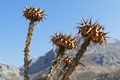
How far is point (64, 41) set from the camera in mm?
16578

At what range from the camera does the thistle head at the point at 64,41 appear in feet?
53.7

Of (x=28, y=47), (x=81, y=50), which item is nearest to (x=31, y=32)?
(x=28, y=47)

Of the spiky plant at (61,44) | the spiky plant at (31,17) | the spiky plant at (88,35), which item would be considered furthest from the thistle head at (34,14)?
the spiky plant at (88,35)

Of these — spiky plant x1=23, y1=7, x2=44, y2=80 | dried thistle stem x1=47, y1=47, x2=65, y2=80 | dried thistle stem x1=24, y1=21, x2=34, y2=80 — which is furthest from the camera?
spiky plant x1=23, y1=7, x2=44, y2=80

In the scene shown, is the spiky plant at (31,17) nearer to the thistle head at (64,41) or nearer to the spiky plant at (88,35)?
the thistle head at (64,41)

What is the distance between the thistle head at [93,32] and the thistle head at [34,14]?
6.14 meters

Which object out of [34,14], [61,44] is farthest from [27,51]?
[61,44]

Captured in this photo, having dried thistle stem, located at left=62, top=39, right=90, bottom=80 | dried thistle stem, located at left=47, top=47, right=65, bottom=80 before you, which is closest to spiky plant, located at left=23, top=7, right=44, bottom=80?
dried thistle stem, located at left=47, top=47, right=65, bottom=80

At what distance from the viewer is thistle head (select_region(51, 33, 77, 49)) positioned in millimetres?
16359

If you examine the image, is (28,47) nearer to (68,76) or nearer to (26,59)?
(26,59)

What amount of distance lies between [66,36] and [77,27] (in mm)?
2167

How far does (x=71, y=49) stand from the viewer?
53.9 ft

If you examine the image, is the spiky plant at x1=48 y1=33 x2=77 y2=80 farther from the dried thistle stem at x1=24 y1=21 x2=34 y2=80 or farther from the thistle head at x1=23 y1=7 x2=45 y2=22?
the thistle head at x1=23 y1=7 x2=45 y2=22

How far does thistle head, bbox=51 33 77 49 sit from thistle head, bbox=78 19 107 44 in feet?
6.26
